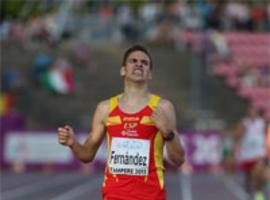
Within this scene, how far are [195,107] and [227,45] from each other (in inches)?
139

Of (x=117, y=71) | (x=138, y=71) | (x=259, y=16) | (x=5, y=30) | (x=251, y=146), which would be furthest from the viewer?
(x=259, y=16)

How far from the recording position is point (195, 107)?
2981cm

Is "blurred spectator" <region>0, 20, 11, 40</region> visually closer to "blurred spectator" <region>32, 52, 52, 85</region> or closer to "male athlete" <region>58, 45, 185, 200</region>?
"blurred spectator" <region>32, 52, 52, 85</region>

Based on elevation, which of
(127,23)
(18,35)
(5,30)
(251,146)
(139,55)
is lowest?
(251,146)

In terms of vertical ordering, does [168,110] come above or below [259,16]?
below

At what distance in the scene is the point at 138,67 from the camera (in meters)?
6.88

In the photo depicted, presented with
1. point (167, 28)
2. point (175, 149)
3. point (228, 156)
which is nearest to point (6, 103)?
point (167, 28)

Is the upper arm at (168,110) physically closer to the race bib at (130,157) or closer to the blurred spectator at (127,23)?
the race bib at (130,157)

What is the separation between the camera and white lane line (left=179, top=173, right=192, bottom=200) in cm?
1770

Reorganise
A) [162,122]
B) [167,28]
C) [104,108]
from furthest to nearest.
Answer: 1. [167,28]
2. [104,108]
3. [162,122]

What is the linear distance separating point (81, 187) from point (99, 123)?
515 inches

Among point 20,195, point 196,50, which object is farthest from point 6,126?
point 20,195

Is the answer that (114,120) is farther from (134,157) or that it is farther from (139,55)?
(139,55)

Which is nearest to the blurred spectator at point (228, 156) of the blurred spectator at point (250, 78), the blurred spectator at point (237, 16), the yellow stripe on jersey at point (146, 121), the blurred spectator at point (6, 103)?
the blurred spectator at point (250, 78)
